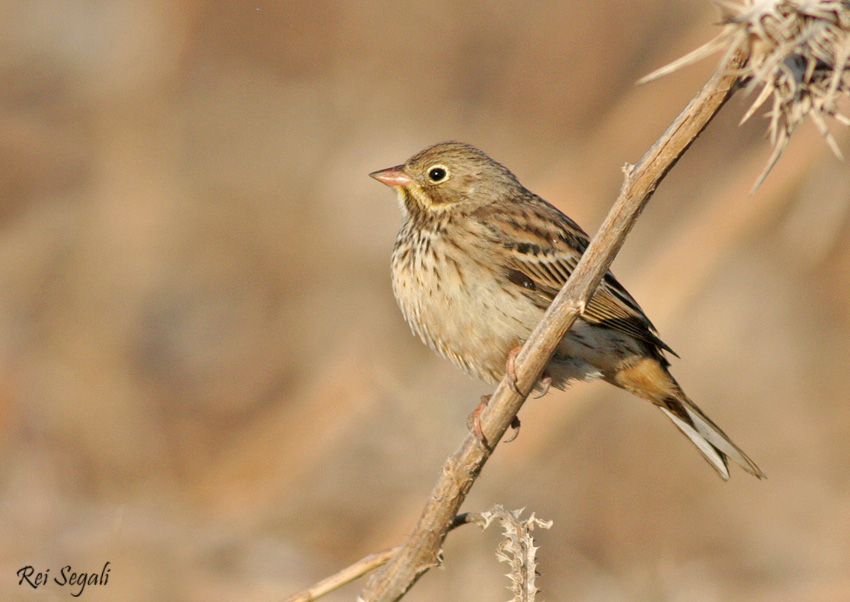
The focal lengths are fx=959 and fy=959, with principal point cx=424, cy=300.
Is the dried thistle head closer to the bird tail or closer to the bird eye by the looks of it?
the bird tail

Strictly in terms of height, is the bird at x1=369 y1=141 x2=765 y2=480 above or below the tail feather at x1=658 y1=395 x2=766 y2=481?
above

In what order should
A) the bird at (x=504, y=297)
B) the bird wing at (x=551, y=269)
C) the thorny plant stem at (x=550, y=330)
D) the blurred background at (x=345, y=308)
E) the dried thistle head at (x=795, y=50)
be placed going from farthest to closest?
the blurred background at (x=345, y=308), the bird wing at (x=551, y=269), the bird at (x=504, y=297), the thorny plant stem at (x=550, y=330), the dried thistle head at (x=795, y=50)

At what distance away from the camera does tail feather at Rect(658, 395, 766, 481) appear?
3.61 m

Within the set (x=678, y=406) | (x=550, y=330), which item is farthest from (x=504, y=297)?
(x=550, y=330)

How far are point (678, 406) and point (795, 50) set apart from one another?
261cm

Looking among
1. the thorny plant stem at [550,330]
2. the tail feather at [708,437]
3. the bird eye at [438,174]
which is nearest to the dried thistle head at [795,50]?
the thorny plant stem at [550,330]

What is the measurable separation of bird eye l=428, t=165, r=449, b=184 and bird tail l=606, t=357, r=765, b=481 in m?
1.09

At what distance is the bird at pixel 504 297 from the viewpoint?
3559 millimetres

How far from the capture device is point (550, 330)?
6.43 feet

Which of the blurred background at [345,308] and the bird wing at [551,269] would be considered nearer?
the bird wing at [551,269]

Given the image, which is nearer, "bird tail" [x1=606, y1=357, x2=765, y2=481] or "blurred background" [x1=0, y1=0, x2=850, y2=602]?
"bird tail" [x1=606, y1=357, x2=765, y2=481]

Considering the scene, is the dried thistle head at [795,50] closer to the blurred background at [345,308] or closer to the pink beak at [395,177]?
the pink beak at [395,177]

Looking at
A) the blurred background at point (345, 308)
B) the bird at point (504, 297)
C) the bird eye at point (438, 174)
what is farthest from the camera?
the blurred background at point (345, 308)

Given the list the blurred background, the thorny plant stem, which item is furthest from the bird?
the thorny plant stem
